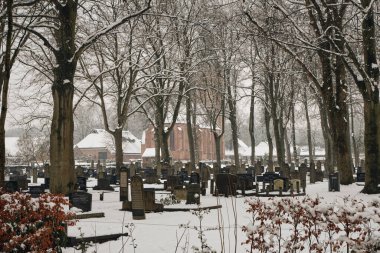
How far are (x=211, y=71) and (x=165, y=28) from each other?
6.38 meters

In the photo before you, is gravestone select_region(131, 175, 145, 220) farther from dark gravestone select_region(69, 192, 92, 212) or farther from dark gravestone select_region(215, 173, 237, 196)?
dark gravestone select_region(215, 173, 237, 196)

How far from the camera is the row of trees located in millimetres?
16250

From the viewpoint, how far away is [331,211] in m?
6.12

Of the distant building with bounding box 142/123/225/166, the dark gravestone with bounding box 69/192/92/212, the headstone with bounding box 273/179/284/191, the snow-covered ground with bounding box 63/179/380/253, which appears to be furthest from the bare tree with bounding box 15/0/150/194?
the distant building with bounding box 142/123/225/166

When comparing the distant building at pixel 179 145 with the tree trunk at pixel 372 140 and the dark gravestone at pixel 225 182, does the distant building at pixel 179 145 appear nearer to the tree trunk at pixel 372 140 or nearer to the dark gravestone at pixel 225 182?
the dark gravestone at pixel 225 182

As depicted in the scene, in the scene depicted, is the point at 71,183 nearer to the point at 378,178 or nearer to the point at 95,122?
the point at 378,178

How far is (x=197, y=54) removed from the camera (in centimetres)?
3325

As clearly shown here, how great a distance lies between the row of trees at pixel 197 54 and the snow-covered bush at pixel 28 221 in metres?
4.33

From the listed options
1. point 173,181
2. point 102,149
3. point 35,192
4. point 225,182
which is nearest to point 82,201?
point 35,192

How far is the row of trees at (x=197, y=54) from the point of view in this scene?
53.3 ft

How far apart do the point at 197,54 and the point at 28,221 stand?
27.1 meters

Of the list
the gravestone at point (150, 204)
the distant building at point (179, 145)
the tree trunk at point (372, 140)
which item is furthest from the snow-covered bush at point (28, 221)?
the distant building at point (179, 145)

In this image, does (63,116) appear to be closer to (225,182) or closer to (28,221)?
(225,182)

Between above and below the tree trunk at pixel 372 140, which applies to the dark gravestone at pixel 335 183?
below
